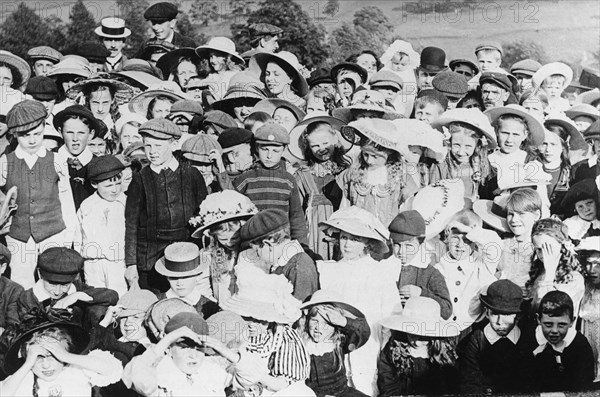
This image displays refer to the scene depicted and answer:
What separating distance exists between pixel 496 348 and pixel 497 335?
91 millimetres

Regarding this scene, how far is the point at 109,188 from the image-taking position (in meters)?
6.29

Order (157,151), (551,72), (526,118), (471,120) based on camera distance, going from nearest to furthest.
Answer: (157,151) < (471,120) < (526,118) < (551,72)

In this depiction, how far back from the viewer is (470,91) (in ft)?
21.8

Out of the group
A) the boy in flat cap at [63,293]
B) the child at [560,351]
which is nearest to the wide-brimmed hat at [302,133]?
the boy in flat cap at [63,293]

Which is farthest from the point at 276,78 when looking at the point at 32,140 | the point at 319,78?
the point at 32,140

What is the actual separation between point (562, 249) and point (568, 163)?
1.99 feet

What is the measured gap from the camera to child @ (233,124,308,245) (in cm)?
634

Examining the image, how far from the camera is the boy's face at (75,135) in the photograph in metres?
6.35

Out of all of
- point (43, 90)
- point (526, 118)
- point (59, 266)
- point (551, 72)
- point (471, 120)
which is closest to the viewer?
point (59, 266)

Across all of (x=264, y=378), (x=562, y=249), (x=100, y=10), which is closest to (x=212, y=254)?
(x=264, y=378)

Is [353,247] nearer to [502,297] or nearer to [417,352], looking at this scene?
[417,352]

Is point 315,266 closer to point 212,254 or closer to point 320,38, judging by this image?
point 212,254

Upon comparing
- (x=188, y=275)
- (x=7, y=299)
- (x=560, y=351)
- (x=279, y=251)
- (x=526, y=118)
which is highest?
(x=526, y=118)

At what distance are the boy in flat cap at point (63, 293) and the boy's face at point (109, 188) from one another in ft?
1.39
